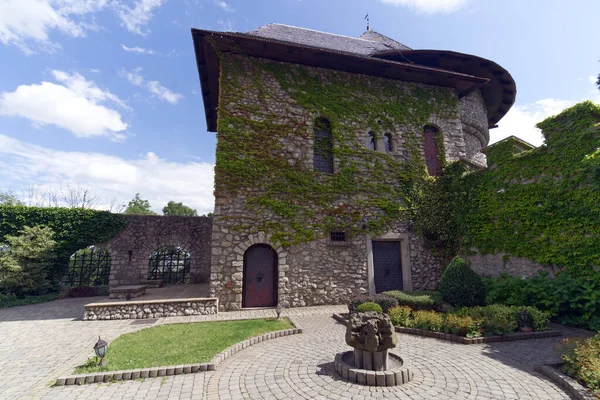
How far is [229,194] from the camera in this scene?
32.9 feet

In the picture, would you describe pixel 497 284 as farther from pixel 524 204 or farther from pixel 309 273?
pixel 309 273

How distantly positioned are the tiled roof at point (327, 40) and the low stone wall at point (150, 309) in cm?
1140

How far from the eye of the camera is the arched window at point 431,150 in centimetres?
1274

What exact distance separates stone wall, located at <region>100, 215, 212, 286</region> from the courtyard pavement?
6.71m

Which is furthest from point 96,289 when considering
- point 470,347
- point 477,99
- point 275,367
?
point 477,99

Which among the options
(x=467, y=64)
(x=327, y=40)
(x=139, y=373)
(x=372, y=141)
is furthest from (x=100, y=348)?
(x=467, y=64)

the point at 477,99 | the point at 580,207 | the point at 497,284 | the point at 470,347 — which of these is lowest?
the point at 470,347

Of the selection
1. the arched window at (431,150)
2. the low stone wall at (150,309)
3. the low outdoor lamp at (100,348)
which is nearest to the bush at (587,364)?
the low outdoor lamp at (100,348)

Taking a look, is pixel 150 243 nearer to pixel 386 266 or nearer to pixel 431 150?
pixel 386 266

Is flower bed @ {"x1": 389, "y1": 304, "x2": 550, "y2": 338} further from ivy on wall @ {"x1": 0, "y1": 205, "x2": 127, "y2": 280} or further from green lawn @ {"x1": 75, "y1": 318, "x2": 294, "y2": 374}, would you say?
ivy on wall @ {"x1": 0, "y1": 205, "x2": 127, "y2": 280}

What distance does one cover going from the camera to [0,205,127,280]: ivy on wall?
41.6 feet

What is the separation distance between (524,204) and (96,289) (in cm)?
1810

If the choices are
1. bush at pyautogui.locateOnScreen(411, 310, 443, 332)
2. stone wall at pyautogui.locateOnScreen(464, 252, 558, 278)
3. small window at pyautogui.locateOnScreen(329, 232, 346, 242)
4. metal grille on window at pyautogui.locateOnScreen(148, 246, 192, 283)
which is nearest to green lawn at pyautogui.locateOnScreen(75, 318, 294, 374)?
bush at pyautogui.locateOnScreen(411, 310, 443, 332)

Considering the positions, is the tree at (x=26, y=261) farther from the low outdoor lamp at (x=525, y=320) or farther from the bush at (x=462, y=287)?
the low outdoor lamp at (x=525, y=320)
